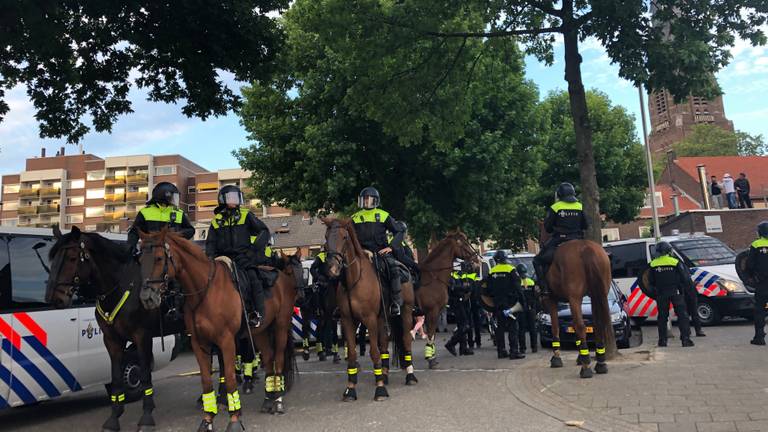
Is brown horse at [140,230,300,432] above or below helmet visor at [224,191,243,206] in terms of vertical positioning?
below

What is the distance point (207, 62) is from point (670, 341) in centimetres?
1142

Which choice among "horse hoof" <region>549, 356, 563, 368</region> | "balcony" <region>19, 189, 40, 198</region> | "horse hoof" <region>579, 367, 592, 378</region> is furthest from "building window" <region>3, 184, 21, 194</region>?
"horse hoof" <region>579, 367, 592, 378</region>

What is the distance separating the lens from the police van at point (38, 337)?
6812 millimetres

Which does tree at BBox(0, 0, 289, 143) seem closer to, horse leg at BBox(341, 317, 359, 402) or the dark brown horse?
the dark brown horse

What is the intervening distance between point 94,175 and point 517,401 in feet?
319

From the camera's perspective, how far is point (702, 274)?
14336 mm

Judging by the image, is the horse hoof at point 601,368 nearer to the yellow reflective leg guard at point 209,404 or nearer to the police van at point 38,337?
the yellow reflective leg guard at point 209,404

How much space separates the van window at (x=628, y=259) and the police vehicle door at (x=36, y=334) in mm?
14513

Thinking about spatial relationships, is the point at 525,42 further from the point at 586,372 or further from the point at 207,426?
the point at 207,426

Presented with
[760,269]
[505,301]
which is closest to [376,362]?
[505,301]

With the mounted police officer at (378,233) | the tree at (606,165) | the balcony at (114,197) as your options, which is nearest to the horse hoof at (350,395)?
the mounted police officer at (378,233)

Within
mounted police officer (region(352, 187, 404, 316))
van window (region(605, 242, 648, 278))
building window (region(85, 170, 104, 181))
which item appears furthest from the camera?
building window (region(85, 170, 104, 181))

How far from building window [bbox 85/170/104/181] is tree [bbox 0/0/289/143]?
284 feet

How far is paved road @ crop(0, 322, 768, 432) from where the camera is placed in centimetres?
589
